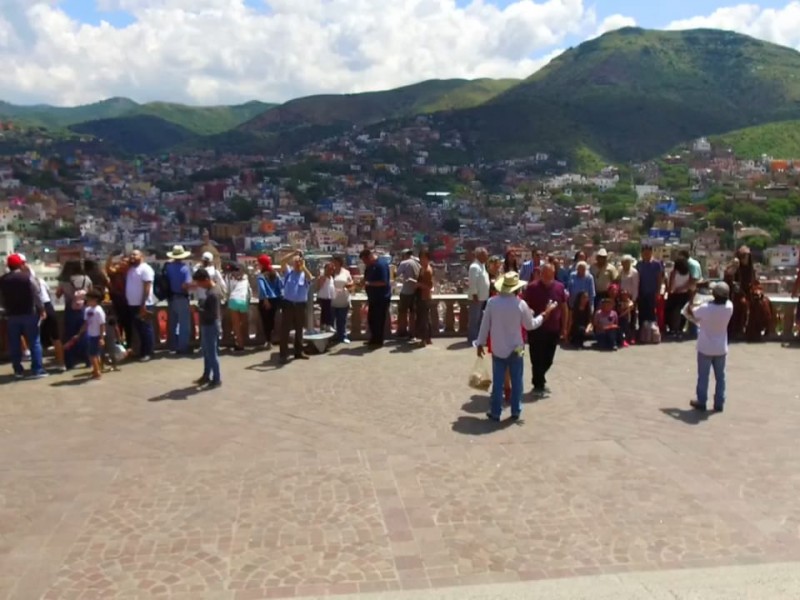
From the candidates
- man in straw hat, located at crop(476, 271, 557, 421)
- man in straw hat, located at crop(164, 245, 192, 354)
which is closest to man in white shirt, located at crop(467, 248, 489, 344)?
man in straw hat, located at crop(476, 271, 557, 421)

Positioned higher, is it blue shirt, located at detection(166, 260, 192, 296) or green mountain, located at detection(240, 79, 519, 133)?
green mountain, located at detection(240, 79, 519, 133)

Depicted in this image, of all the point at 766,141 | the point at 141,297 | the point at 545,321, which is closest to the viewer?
the point at 545,321

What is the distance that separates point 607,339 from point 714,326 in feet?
10.4

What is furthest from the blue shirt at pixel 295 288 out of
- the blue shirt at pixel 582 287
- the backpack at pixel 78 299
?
the blue shirt at pixel 582 287

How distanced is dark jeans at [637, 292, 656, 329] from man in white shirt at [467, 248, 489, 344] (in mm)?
2421

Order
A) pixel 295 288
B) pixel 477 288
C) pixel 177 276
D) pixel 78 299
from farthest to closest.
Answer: pixel 477 288, pixel 177 276, pixel 295 288, pixel 78 299

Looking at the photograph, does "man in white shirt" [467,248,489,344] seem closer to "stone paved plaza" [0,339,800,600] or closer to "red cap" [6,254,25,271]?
"stone paved plaza" [0,339,800,600]

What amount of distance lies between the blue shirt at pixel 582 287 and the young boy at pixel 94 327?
253 inches

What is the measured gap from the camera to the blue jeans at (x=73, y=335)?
10.0m

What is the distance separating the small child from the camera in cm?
1116

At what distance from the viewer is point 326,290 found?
37.6 ft

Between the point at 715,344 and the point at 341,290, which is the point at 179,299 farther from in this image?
the point at 715,344

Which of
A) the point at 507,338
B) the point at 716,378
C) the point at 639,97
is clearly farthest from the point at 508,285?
the point at 639,97

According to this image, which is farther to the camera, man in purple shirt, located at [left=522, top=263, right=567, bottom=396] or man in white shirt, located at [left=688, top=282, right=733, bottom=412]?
man in purple shirt, located at [left=522, top=263, right=567, bottom=396]
